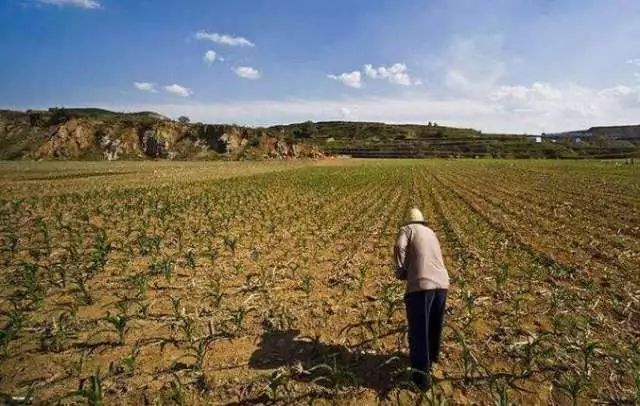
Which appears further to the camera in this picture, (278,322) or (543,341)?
(278,322)

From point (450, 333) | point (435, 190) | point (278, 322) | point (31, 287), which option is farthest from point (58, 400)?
point (435, 190)

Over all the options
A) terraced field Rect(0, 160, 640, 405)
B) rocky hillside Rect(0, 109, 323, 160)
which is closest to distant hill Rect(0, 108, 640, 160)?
rocky hillside Rect(0, 109, 323, 160)

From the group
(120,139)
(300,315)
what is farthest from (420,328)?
(120,139)

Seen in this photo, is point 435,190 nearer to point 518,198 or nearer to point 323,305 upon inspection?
point 518,198

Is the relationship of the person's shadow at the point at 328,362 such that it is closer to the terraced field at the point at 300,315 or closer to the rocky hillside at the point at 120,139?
the terraced field at the point at 300,315

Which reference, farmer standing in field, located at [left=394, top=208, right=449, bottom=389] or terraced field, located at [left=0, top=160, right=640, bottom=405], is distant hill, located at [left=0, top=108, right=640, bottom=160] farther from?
farmer standing in field, located at [left=394, top=208, right=449, bottom=389]

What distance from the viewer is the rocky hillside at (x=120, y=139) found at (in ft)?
244

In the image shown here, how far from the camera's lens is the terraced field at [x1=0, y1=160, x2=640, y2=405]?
5.00 metres

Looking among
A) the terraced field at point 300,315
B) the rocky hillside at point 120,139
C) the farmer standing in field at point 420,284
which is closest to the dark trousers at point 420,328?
the farmer standing in field at point 420,284

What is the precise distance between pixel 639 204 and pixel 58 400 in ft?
78.7

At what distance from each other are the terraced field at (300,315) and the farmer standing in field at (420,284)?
368 mm

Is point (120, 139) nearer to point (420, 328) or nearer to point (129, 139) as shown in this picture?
point (129, 139)

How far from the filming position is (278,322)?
679 cm

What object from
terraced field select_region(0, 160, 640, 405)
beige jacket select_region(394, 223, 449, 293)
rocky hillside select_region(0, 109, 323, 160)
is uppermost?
rocky hillside select_region(0, 109, 323, 160)
